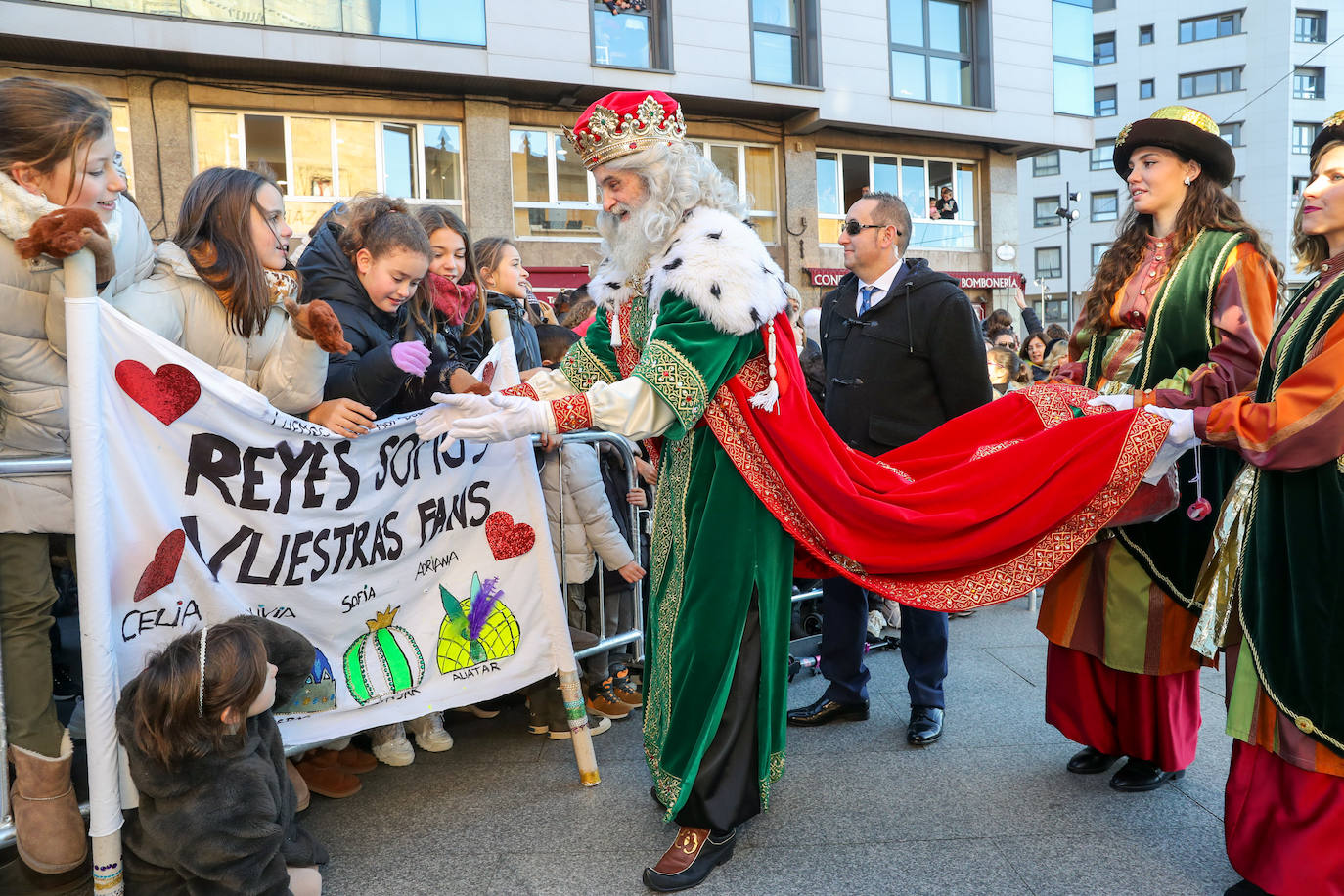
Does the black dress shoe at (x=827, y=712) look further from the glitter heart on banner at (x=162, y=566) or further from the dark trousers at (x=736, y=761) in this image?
the glitter heart on banner at (x=162, y=566)

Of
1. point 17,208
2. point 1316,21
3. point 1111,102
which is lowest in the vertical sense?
point 17,208

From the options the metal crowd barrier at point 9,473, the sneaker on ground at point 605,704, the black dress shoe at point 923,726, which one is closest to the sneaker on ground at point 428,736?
the sneaker on ground at point 605,704

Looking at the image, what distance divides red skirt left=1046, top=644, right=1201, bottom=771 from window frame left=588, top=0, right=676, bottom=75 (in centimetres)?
1407

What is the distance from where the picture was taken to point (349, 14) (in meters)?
13.6

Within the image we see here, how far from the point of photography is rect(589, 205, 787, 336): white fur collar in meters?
2.43

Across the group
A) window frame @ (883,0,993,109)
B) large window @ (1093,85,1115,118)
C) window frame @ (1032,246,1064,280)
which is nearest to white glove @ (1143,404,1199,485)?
window frame @ (883,0,993,109)

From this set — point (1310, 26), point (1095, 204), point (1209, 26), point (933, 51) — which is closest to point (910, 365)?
point (933, 51)

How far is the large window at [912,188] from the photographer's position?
17.9 meters

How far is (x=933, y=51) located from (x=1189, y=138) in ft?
56.1

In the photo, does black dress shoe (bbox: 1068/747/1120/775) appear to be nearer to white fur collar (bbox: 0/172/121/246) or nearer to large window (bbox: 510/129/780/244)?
white fur collar (bbox: 0/172/121/246)

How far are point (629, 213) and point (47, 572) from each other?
1840 mm

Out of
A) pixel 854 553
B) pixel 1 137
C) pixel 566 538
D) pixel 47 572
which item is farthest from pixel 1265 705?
pixel 1 137

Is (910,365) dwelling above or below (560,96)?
below

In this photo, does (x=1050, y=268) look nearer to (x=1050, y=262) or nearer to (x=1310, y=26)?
(x=1050, y=262)
